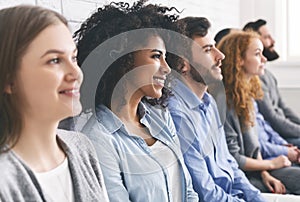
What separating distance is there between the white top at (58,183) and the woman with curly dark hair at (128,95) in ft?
0.79

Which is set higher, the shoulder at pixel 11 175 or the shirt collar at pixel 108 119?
the shoulder at pixel 11 175

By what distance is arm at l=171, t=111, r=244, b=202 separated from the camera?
5.75ft

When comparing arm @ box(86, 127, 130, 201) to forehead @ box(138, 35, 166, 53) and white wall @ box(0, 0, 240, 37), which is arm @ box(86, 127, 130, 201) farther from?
white wall @ box(0, 0, 240, 37)

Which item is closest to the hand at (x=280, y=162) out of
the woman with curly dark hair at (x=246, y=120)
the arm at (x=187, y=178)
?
the woman with curly dark hair at (x=246, y=120)

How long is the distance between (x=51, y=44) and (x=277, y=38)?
9.73ft

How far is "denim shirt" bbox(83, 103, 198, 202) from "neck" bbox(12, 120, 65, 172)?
0.91ft

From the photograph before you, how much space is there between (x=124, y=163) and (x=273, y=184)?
1267mm

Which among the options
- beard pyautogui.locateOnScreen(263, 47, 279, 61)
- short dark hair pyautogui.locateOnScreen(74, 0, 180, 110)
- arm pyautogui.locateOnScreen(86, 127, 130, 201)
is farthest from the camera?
beard pyautogui.locateOnScreen(263, 47, 279, 61)

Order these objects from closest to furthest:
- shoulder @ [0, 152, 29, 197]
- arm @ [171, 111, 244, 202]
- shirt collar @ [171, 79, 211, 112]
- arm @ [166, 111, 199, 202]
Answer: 1. shoulder @ [0, 152, 29, 197]
2. arm @ [166, 111, 199, 202]
3. arm @ [171, 111, 244, 202]
4. shirt collar @ [171, 79, 211, 112]

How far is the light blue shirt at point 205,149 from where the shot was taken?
1761 mm

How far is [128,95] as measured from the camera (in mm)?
1461

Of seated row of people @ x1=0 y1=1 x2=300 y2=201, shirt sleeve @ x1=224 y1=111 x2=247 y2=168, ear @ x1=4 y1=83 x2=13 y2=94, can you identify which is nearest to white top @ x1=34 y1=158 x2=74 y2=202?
seated row of people @ x1=0 y1=1 x2=300 y2=201

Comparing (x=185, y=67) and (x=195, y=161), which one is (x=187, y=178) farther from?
(x=185, y=67)

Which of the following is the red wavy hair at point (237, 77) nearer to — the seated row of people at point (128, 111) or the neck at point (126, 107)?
the seated row of people at point (128, 111)
